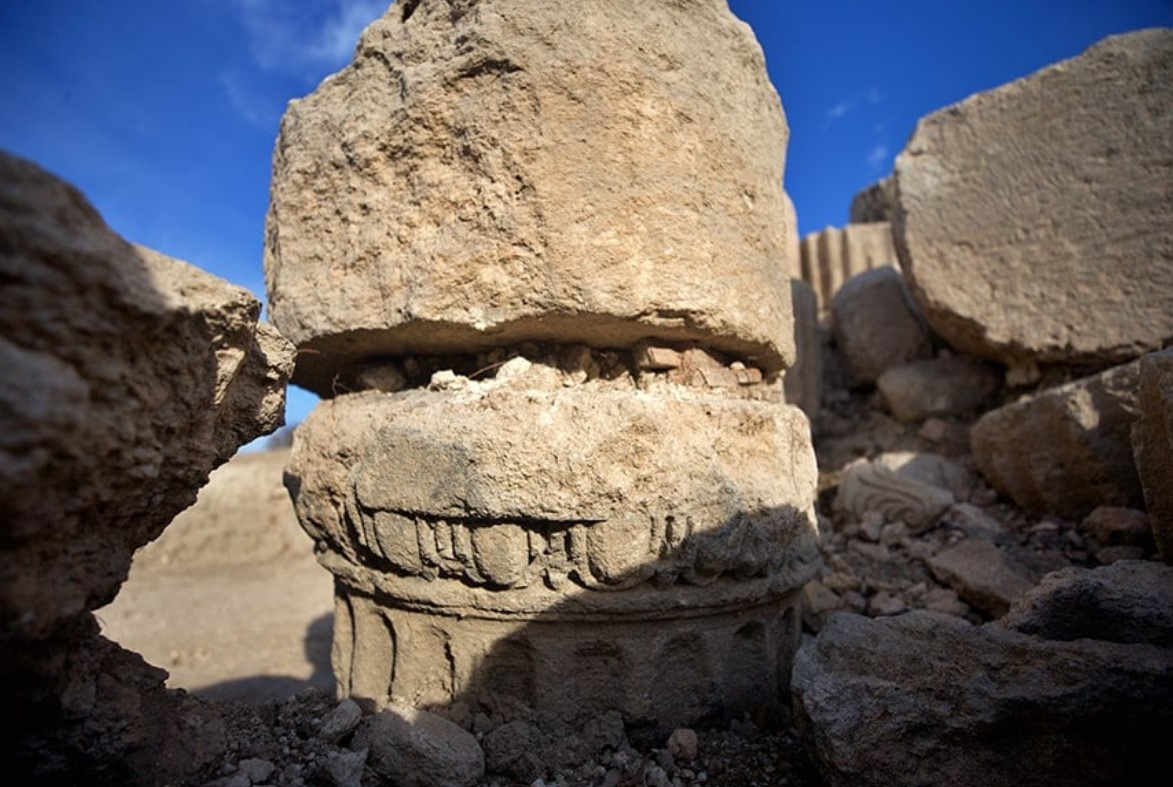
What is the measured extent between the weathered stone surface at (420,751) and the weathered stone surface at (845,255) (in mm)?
4913

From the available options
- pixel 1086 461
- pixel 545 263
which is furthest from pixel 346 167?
pixel 1086 461

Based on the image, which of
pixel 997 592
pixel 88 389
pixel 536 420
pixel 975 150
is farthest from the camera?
pixel 975 150

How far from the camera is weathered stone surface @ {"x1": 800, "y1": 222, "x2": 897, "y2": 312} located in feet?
17.8

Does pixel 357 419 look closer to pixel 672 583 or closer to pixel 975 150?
pixel 672 583

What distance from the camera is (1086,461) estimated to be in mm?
2521

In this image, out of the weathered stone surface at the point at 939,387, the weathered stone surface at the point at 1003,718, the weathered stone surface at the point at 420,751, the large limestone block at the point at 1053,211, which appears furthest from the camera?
the weathered stone surface at the point at 939,387

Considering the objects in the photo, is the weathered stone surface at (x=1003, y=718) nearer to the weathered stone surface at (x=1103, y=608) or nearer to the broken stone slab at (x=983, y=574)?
the weathered stone surface at (x=1103, y=608)

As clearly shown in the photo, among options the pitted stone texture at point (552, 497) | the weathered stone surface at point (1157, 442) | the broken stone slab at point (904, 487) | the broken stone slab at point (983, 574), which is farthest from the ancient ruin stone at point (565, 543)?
the broken stone slab at point (904, 487)

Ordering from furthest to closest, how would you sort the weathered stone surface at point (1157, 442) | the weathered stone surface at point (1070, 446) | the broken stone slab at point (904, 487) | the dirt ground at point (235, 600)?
1. the dirt ground at point (235, 600)
2. the broken stone slab at point (904, 487)
3. the weathered stone surface at point (1070, 446)
4. the weathered stone surface at point (1157, 442)

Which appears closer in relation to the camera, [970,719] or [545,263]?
[970,719]

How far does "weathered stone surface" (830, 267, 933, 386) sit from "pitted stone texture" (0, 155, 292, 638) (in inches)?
141

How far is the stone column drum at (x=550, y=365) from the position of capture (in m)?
1.57

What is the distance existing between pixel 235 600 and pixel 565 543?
4675 mm

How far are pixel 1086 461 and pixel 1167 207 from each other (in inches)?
47.8
